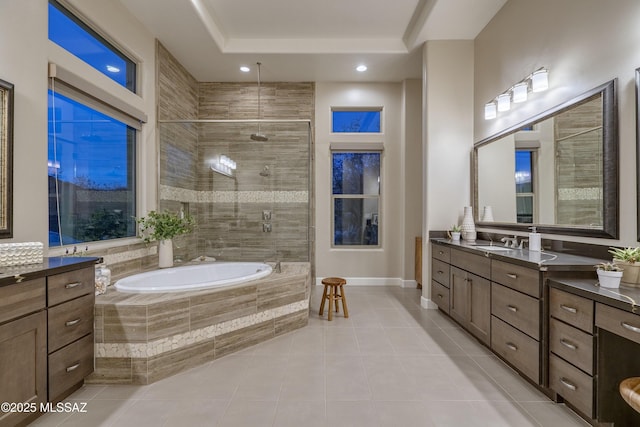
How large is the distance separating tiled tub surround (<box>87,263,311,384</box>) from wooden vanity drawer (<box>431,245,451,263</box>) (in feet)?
5.93

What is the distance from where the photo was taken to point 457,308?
2.98 m

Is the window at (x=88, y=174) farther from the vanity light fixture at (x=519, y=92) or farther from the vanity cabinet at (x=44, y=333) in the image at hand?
the vanity light fixture at (x=519, y=92)

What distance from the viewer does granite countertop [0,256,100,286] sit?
57.1 inches

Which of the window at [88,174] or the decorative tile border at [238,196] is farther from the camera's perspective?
the decorative tile border at [238,196]

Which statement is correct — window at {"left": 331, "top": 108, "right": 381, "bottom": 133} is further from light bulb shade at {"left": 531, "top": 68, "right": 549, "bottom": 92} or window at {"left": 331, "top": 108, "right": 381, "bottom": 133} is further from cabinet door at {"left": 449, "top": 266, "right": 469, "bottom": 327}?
cabinet door at {"left": 449, "top": 266, "right": 469, "bottom": 327}

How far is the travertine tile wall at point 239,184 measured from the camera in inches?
155

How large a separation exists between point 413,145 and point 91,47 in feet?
13.1

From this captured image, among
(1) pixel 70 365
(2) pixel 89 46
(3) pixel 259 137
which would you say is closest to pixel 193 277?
(1) pixel 70 365

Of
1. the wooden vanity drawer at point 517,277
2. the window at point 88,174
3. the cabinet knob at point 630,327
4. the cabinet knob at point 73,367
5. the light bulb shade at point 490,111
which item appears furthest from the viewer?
the light bulb shade at point 490,111

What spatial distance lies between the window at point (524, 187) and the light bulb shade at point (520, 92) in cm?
48

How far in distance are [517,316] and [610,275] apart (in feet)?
2.11

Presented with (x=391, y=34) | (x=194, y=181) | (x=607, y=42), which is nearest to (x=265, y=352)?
(x=194, y=181)

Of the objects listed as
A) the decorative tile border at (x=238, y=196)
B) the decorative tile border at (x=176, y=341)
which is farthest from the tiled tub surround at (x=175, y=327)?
the decorative tile border at (x=238, y=196)

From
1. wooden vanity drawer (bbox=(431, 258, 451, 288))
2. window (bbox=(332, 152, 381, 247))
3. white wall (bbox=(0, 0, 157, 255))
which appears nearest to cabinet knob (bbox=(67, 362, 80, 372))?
white wall (bbox=(0, 0, 157, 255))
